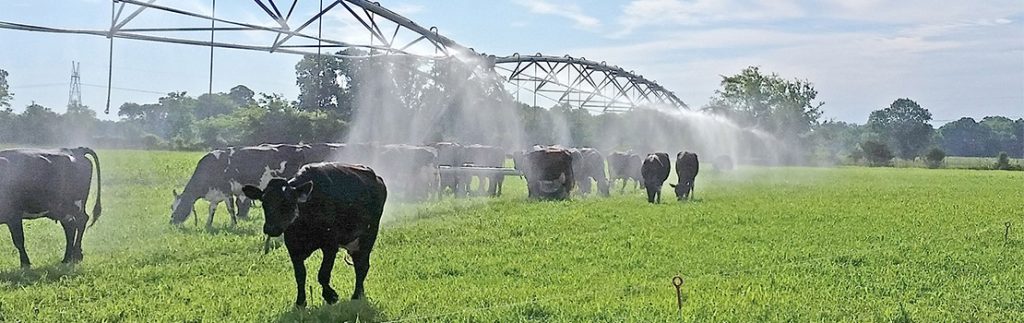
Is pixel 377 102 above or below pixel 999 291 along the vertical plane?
above

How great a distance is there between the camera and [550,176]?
31.4 m

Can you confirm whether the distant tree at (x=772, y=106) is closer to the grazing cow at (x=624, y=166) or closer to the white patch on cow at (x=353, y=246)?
the grazing cow at (x=624, y=166)

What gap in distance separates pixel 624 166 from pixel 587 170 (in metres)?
3.25

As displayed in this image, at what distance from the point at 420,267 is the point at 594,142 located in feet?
194

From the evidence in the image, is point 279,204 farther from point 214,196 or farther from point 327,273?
point 214,196

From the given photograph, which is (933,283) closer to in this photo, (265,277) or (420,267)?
(420,267)

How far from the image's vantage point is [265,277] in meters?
12.9

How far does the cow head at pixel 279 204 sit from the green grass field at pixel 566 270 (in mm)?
900

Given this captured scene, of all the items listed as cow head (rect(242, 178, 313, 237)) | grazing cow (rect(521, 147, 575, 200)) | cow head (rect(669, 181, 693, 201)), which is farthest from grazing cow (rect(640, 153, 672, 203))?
cow head (rect(242, 178, 313, 237))

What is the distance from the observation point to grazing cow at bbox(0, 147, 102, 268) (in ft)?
46.1

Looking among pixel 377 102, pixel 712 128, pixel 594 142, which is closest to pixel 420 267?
pixel 377 102

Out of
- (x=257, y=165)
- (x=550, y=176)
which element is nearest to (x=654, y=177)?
(x=550, y=176)

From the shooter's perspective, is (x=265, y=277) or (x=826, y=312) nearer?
(x=826, y=312)

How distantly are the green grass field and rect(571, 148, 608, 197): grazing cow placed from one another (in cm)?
1258
